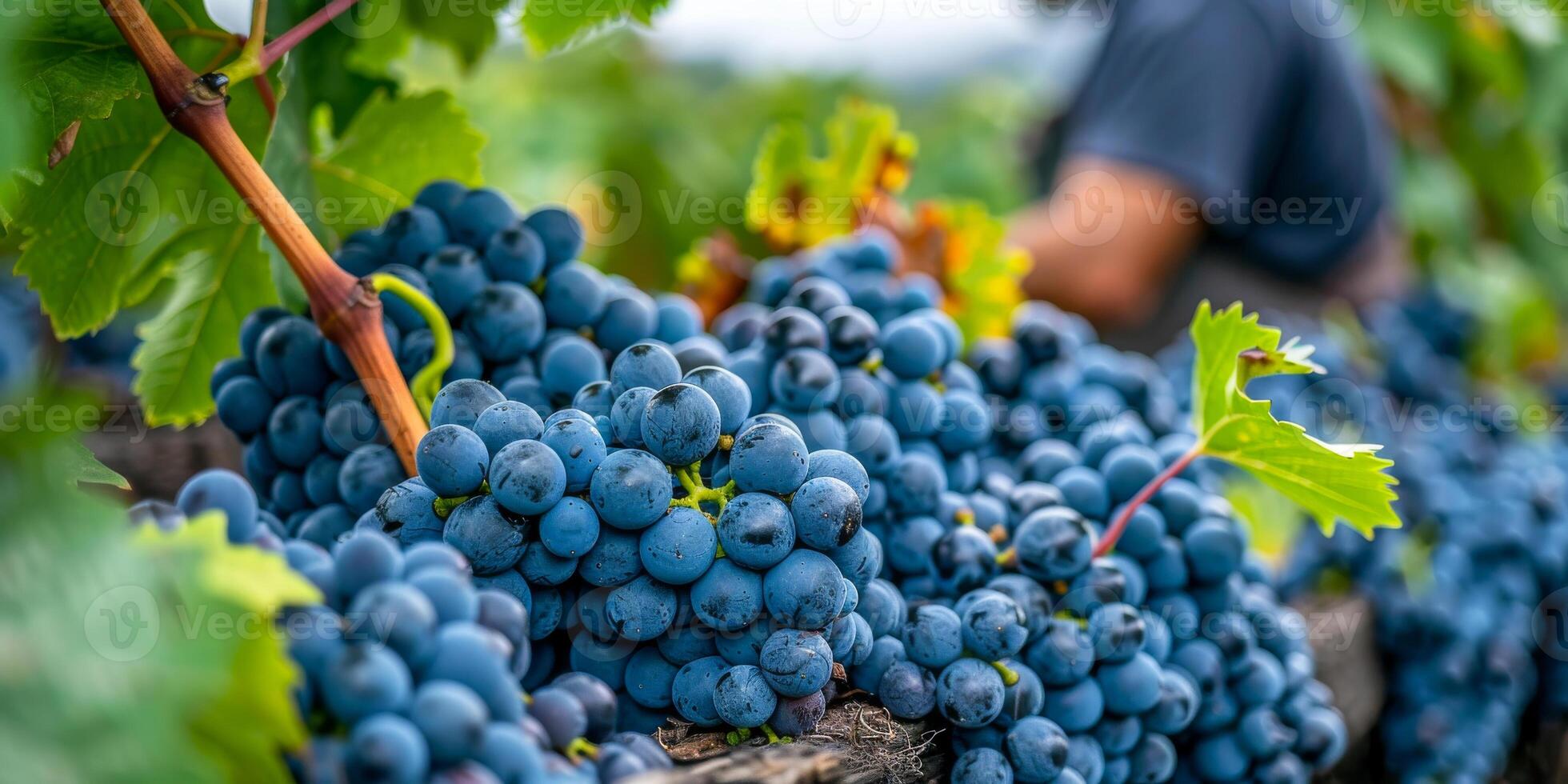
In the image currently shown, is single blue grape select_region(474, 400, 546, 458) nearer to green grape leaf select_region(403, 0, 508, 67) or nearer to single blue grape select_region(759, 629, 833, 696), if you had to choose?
single blue grape select_region(759, 629, 833, 696)

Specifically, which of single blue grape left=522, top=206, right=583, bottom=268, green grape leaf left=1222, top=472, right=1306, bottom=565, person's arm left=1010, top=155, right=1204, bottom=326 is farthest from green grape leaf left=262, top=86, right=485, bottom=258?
person's arm left=1010, top=155, right=1204, bottom=326

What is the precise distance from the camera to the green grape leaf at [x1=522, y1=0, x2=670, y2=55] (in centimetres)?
69

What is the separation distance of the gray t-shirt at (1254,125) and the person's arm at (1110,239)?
2cm

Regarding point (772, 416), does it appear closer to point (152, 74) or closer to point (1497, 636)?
point (152, 74)

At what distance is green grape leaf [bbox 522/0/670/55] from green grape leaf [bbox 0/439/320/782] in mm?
431

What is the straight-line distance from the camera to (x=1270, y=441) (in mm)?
657

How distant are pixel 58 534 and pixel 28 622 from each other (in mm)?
35

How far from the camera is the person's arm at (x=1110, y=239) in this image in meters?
1.77

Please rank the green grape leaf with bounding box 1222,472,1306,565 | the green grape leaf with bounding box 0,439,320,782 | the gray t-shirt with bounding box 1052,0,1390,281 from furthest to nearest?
the gray t-shirt with bounding box 1052,0,1390,281 → the green grape leaf with bounding box 1222,472,1306,565 → the green grape leaf with bounding box 0,439,320,782

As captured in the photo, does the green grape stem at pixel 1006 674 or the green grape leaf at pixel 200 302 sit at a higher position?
the green grape leaf at pixel 200 302

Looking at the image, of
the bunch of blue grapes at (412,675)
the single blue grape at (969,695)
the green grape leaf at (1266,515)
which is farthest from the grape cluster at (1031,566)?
the green grape leaf at (1266,515)

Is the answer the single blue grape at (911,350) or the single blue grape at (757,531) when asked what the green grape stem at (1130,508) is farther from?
the single blue grape at (757,531)

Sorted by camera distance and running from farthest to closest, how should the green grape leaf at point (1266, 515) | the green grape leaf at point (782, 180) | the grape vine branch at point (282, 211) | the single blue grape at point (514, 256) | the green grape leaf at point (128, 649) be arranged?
the green grape leaf at point (1266, 515), the green grape leaf at point (782, 180), the single blue grape at point (514, 256), the grape vine branch at point (282, 211), the green grape leaf at point (128, 649)

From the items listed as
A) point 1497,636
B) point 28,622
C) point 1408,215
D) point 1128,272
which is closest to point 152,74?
point 28,622
